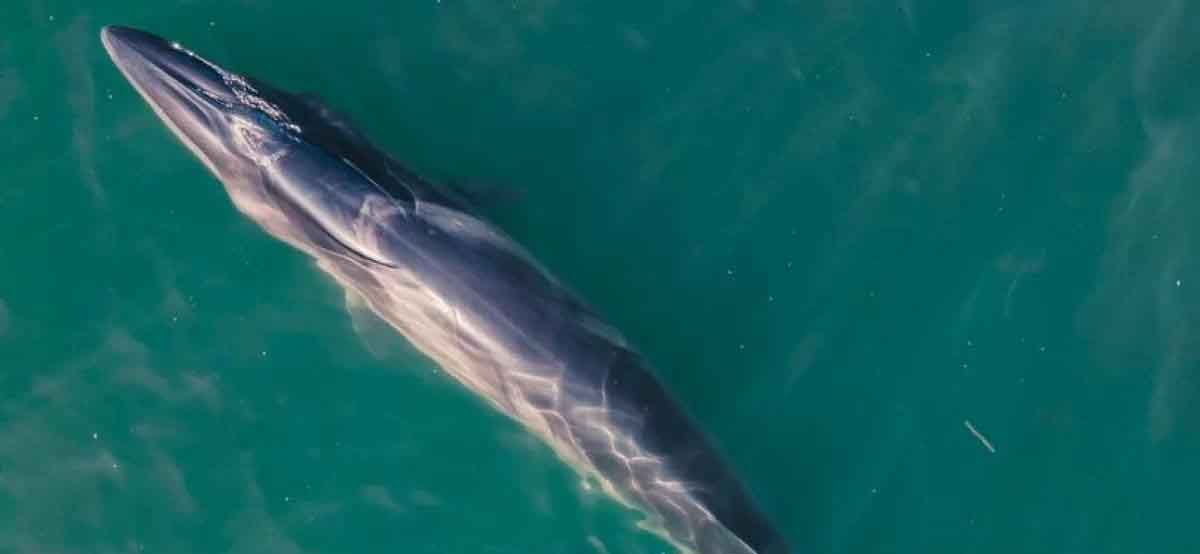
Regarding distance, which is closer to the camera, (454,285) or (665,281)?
(454,285)

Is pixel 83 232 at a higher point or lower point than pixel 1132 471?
lower

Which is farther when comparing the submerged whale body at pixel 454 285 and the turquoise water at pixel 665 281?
the turquoise water at pixel 665 281

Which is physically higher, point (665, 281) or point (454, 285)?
point (665, 281)

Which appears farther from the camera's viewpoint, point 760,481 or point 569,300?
point 760,481

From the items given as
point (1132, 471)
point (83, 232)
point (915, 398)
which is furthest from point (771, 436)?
point (83, 232)

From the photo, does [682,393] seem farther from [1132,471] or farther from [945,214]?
[1132,471]
